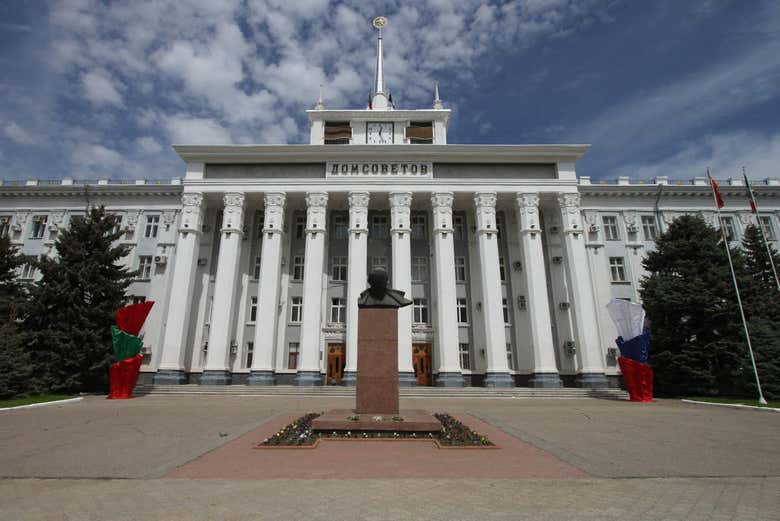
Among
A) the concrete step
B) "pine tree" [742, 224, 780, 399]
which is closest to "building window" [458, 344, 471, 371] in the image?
the concrete step

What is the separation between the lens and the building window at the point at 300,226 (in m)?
30.1

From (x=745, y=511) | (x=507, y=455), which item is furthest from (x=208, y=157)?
(x=745, y=511)

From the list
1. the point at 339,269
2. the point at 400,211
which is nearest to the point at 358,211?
the point at 400,211

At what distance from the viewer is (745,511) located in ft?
Answer: 13.8

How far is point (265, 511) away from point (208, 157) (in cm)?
2872

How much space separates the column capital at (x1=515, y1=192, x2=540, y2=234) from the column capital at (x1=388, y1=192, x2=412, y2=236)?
787 cm

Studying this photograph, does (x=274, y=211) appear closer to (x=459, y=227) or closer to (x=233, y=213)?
(x=233, y=213)

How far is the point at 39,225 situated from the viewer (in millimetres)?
→ 31562

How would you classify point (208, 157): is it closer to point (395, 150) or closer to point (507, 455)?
point (395, 150)

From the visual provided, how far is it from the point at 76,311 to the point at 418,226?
22488 mm

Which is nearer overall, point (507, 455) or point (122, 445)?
point (507, 455)

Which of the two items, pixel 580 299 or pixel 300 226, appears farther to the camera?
pixel 300 226

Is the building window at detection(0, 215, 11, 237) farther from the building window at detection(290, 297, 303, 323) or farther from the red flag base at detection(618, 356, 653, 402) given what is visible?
the red flag base at detection(618, 356, 653, 402)

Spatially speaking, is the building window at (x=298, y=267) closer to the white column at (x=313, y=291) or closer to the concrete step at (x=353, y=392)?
the white column at (x=313, y=291)
